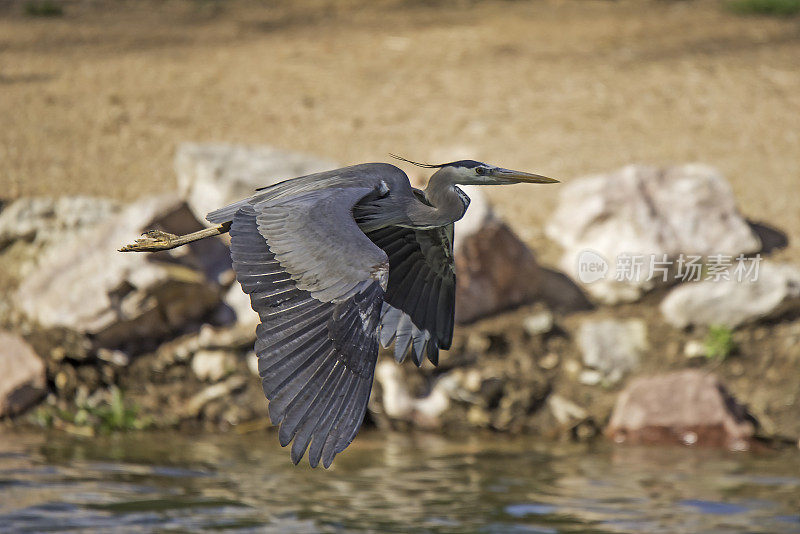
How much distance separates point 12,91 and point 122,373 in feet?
13.3

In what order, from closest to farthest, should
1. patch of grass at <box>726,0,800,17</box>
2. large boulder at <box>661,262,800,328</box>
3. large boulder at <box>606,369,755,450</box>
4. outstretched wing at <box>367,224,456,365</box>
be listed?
outstretched wing at <box>367,224,456,365</box> < large boulder at <box>606,369,755,450</box> < large boulder at <box>661,262,800,328</box> < patch of grass at <box>726,0,800,17</box>

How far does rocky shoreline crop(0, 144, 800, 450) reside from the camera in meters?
6.82

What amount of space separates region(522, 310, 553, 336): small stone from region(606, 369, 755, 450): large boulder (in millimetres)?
805

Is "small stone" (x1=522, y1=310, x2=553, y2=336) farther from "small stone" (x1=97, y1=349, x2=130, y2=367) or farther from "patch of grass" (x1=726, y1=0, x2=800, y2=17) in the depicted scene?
"patch of grass" (x1=726, y1=0, x2=800, y2=17)

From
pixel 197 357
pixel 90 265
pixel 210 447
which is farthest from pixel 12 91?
pixel 210 447

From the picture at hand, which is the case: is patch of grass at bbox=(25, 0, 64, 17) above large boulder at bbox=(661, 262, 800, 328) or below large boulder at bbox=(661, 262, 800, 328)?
above

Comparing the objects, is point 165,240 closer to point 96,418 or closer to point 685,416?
point 96,418

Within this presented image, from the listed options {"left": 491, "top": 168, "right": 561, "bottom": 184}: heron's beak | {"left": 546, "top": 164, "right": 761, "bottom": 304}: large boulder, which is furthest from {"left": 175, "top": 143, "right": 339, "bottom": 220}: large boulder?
{"left": 491, "top": 168, "right": 561, "bottom": 184}: heron's beak

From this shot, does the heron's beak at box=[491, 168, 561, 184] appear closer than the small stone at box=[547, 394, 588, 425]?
Yes

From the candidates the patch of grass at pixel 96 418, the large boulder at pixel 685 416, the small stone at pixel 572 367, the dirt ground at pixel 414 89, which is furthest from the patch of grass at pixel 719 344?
the patch of grass at pixel 96 418

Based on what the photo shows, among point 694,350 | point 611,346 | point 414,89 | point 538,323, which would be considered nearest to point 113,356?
point 538,323

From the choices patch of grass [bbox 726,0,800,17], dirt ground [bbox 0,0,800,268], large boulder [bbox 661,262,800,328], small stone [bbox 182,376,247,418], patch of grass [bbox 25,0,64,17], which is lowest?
small stone [bbox 182,376,247,418]

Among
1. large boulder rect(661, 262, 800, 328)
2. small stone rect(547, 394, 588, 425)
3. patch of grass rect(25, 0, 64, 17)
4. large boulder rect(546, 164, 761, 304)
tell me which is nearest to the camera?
small stone rect(547, 394, 588, 425)

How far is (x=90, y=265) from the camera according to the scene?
7141mm
